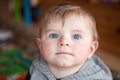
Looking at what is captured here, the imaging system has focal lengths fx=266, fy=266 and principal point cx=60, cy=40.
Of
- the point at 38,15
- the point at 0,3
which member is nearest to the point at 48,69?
the point at 38,15

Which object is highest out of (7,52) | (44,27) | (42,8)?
(44,27)

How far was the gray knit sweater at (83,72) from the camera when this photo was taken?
2.34 feet

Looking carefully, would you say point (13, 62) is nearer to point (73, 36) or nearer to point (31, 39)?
point (31, 39)

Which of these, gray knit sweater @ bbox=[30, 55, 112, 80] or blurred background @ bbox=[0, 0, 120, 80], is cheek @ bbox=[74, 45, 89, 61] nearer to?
gray knit sweater @ bbox=[30, 55, 112, 80]

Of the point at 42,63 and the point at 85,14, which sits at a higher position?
the point at 85,14

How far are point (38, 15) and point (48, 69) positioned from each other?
1840 mm

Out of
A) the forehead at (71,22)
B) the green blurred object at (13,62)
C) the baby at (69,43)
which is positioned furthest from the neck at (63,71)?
the green blurred object at (13,62)

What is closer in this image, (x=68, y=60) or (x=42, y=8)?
(x=68, y=60)

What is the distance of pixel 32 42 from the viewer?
77.4 inches

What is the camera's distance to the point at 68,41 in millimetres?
655

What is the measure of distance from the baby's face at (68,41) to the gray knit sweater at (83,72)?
39 mm

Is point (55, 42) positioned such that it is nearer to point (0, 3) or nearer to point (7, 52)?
point (7, 52)

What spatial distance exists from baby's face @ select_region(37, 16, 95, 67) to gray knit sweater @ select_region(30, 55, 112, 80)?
39 mm

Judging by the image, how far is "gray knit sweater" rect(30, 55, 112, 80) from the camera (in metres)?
0.71
